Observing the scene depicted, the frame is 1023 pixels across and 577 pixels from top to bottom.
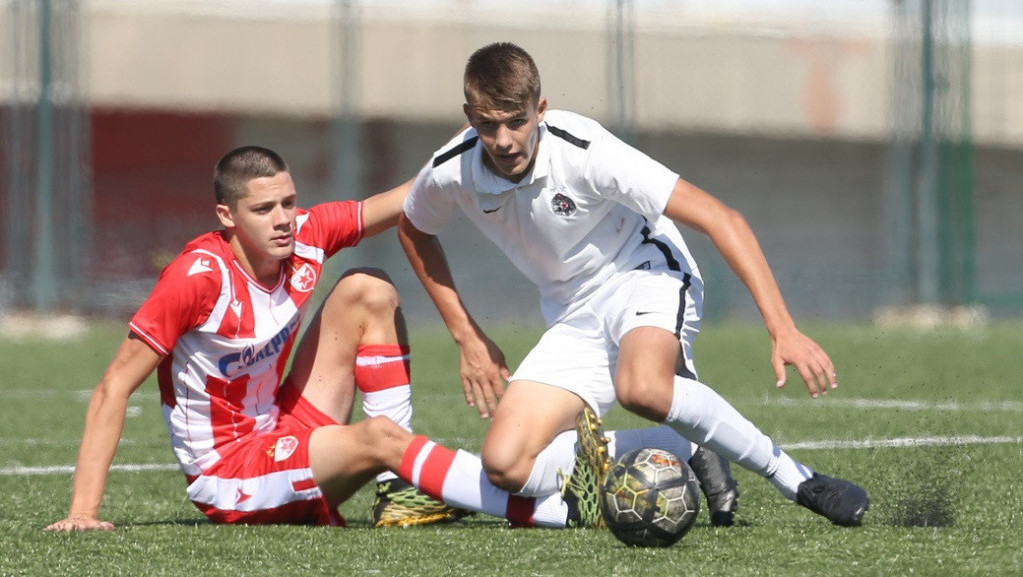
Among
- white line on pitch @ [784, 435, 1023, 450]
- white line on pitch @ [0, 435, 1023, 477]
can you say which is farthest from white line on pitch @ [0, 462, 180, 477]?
white line on pitch @ [784, 435, 1023, 450]

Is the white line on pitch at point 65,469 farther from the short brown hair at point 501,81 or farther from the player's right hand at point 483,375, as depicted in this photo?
the short brown hair at point 501,81

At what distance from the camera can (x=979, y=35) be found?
59.0 feet

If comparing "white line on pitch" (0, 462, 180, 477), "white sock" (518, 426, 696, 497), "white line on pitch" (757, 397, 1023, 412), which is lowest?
"white line on pitch" (757, 397, 1023, 412)

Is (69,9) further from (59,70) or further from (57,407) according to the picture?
(57,407)

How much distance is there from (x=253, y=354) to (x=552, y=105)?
13247 mm

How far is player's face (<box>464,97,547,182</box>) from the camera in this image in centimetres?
470

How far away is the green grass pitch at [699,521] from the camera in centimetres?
394

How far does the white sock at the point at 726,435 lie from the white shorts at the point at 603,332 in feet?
1.48

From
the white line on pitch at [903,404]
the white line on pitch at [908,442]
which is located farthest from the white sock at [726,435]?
the white line on pitch at [903,404]

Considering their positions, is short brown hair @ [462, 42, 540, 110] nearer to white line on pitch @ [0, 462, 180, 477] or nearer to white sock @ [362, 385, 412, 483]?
white sock @ [362, 385, 412, 483]

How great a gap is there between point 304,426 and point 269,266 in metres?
0.55

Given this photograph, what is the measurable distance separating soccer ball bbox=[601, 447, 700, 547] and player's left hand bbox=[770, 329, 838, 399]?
388 millimetres

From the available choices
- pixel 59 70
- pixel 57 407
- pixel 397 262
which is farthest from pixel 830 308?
pixel 57 407

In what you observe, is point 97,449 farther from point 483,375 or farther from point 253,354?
point 483,375
